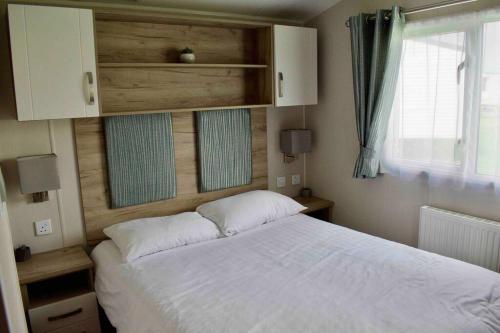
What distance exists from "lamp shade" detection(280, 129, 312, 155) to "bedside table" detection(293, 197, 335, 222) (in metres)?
0.44

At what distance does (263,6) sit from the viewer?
3180 millimetres

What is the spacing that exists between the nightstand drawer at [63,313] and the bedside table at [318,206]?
70.1 inches

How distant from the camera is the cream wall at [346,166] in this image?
3006 millimetres

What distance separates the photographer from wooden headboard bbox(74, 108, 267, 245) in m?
2.75

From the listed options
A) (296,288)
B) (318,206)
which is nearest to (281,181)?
(318,206)

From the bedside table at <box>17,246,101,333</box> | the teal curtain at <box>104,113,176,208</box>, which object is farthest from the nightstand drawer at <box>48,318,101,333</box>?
the teal curtain at <box>104,113,176,208</box>

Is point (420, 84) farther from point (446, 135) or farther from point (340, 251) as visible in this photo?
point (340, 251)

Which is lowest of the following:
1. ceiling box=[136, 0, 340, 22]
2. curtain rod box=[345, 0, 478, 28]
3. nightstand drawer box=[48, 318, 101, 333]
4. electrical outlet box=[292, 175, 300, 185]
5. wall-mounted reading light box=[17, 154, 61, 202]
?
nightstand drawer box=[48, 318, 101, 333]

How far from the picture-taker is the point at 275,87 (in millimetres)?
3188

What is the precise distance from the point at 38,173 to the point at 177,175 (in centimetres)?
98

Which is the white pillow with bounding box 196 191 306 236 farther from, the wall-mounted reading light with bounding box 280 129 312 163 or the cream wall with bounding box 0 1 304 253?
the cream wall with bounding box 0 1 304 253

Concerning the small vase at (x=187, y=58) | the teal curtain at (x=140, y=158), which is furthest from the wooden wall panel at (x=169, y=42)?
the teal curtain at (x=140, y=158)

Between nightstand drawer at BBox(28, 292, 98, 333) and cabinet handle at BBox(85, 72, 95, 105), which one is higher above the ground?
cabinet handle at BBox(85, 72, 95, 105)

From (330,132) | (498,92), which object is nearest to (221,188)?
(330,132)
